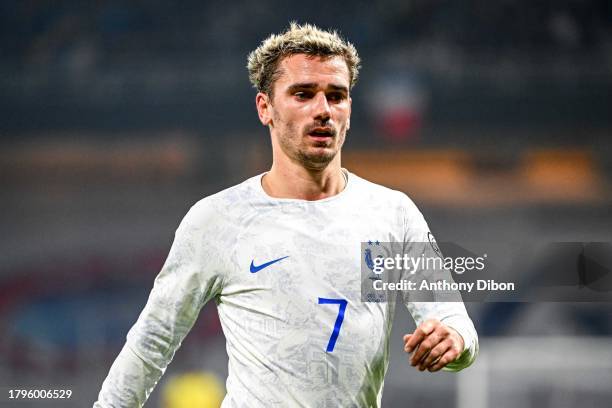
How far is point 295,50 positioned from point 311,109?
0.18m

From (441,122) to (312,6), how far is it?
48.7 inches

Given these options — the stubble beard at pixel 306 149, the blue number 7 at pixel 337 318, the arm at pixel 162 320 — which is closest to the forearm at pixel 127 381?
the arm at pixel 162 320

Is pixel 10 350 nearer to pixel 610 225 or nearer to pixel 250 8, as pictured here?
pixel 250 8

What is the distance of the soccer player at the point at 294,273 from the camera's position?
6.29 feet

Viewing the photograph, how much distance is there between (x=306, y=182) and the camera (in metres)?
2.11

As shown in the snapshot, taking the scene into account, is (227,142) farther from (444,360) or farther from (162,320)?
(444,360)

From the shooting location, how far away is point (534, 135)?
5.89 meters

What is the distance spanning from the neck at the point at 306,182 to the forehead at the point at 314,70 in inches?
7.9

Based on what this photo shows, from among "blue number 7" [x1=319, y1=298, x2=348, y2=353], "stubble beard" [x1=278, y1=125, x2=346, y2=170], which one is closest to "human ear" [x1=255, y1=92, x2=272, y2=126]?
"stubble beard" [x1=278, y1=125, x2=346, y2=170]

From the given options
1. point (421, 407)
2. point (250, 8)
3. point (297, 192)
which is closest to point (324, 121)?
point (297, 192)

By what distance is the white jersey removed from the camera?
75.3 inches

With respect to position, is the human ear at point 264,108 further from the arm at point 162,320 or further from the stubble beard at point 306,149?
the arm at point 162,320

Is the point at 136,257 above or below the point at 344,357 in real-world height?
above

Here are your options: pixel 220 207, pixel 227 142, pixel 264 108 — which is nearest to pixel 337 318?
pixel 220 207
